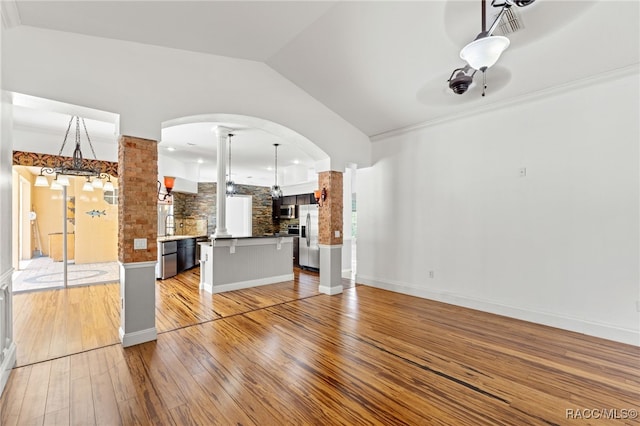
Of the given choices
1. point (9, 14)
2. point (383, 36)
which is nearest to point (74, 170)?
point (9, 14)

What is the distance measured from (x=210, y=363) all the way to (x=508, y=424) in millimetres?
2561

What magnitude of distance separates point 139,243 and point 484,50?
3980mm

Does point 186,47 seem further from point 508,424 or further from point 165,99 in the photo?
point 508,424

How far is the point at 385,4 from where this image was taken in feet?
10.1

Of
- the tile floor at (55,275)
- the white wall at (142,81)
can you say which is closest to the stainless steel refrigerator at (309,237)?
the white wall at (142,81)

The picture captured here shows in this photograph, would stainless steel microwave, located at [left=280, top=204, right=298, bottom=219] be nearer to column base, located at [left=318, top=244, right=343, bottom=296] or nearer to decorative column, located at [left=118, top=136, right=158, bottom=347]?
column base, located at [left=318, top=244, right=343, bottom=296]

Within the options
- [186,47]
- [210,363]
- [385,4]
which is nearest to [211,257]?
[210,363]

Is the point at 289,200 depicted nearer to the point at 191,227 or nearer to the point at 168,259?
the point at 191,227

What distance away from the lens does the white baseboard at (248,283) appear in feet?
17.7

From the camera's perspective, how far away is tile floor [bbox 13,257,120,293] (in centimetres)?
563

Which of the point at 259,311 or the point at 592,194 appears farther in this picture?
the point at 259,311

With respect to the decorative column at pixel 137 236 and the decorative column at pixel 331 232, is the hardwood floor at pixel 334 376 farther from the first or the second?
the decorative column at pixel 331 232

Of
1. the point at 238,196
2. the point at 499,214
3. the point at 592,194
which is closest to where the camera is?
the point at 592,194

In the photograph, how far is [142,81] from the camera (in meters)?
3.31
